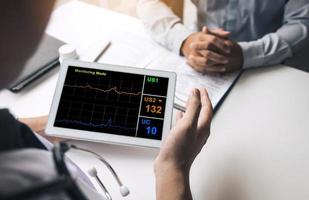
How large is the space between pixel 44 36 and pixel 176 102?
1.43 feet

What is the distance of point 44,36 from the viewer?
35.6 inches

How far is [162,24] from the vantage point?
932 millimetres

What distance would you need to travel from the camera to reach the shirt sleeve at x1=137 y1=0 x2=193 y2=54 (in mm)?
884

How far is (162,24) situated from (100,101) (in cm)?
38

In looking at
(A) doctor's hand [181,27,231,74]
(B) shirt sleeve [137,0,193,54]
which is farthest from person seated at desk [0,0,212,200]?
→ (B) shirt sleeve [137,0,193,54]

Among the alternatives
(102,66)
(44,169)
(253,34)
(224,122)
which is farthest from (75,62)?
(253,34)

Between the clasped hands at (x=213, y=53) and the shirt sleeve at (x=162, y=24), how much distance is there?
4cm

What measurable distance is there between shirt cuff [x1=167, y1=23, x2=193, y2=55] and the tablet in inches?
8.6

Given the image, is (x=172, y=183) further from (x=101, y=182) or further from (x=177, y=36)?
(x=177, y=36)

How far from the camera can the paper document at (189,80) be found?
2.44 ft

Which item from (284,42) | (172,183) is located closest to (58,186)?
(172,183)

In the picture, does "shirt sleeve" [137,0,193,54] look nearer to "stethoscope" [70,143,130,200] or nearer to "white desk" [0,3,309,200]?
"white desk" [0,3,309,200]

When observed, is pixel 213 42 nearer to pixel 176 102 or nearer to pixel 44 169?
pixel 176 102

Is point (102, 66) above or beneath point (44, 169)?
beneath
